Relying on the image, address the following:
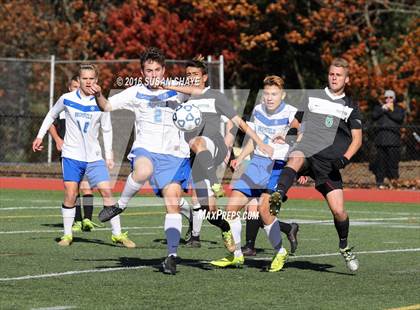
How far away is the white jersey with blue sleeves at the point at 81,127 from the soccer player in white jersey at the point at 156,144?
3.09 metres

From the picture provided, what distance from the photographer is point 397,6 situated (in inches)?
1179

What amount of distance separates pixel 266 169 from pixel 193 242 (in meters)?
2.50

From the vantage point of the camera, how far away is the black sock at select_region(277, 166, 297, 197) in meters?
11.1

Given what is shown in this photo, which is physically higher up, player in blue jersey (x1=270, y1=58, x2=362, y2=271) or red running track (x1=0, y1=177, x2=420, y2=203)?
player in blue jersey (x1=270, y1=58, x2=362, y2=271)

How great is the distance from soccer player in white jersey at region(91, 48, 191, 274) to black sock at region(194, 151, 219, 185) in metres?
2.50

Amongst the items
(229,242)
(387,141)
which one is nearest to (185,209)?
(229,242)

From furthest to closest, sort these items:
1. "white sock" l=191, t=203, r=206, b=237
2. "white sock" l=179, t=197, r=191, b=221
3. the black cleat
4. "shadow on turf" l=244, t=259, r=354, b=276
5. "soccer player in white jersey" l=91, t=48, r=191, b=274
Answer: "white sock" l=179, t=197, r=191, b=221 < "white sock" l=191, t=203, r=206, b=237 < the black cleat < "shadow on turf" l=244, t=259, r=354, b=276 < "soccer player in white jersey" l=91, t=48, r=191, b=274

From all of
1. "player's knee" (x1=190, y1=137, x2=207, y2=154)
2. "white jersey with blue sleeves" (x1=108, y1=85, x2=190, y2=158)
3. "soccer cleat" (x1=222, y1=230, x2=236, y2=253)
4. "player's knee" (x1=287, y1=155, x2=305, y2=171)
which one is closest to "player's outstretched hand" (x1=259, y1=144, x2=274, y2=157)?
"player's knee" (x1=287, y1=155, x2=305, y2=171)

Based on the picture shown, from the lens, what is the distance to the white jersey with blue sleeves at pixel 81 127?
14547 millimetres

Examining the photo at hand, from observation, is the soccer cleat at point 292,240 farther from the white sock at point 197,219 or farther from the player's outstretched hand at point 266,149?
the player's outstretched hand at point 266,149

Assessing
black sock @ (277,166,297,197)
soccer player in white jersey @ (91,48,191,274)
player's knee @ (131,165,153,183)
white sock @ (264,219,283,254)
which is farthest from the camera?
white sock @ (264,219,283,254)

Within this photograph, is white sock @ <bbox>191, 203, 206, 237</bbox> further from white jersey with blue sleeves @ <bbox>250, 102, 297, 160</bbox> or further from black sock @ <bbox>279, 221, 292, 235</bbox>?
white jersey with blue sleeves @ <bbox>250, 102, 297, 160</bbox>

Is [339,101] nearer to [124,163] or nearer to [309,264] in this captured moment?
[309,264]

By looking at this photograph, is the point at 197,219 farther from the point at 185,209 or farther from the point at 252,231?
the point at 252,231
